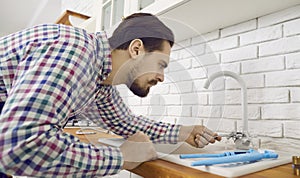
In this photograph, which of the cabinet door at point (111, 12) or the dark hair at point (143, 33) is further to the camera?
the cabinet door at point (111, 12)

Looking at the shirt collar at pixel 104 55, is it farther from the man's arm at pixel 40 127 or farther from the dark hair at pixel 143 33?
the man's arm at pixel 40 127

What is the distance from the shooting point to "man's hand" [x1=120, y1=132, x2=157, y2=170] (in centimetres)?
62

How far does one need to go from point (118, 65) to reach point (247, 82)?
23.9 inches

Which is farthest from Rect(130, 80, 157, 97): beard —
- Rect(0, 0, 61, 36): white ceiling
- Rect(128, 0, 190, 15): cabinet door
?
Rect(0, 0, 61, 36): white ceiling

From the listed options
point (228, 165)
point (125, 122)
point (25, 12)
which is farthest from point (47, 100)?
point (25, 12)

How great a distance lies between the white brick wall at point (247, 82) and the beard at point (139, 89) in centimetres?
3

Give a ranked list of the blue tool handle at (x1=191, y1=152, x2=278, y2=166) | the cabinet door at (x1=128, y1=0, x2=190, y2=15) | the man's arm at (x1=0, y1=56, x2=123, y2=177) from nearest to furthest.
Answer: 1. the man's arm at (x1=0, y1=56, x2=123, y2=177)
2. the blue tool handle at (x1=191, y1=152, x2=278, y2=166)
3. the cabinet door at (x1=128, y1=0, x2=190, y2=15)

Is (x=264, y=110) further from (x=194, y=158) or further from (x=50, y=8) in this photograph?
(x=50, y=8)

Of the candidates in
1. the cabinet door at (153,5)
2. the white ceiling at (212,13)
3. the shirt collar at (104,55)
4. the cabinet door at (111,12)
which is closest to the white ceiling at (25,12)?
the cabinet door at (111,12)

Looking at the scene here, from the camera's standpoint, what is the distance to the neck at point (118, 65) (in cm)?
65

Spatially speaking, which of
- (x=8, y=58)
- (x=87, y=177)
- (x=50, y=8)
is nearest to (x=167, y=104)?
(x=87, y=177)

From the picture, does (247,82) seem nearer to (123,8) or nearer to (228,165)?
(228,165)

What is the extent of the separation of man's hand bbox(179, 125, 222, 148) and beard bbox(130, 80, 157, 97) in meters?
0.20

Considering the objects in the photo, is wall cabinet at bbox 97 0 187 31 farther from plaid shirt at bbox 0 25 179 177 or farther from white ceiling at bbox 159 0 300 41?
plaid shirt at bbox 0 25 179 177
